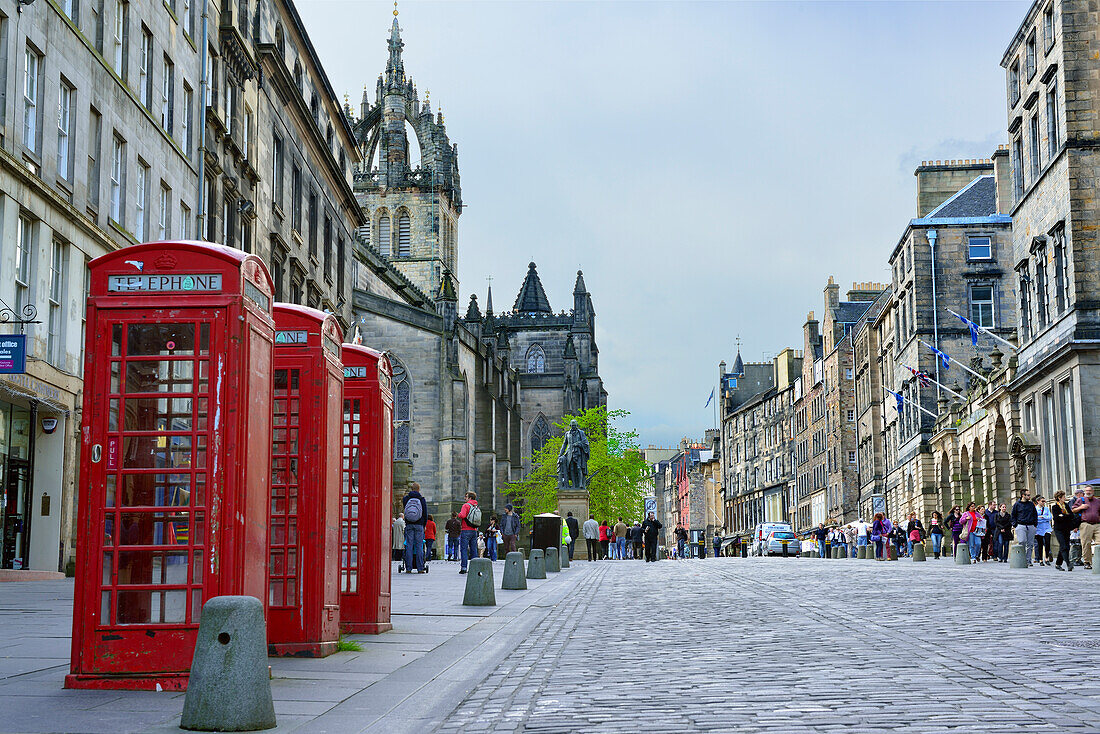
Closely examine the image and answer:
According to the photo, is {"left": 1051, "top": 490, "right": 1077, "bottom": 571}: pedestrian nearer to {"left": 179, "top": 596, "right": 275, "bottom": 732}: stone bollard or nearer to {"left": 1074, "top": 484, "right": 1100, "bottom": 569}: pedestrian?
{"left": 1074, "top": 484, "right": 1100, "bottom": 569}: pedestrian

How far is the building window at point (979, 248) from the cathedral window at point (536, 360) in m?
40.7

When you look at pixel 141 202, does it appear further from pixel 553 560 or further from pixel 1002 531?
pixel 1002 531

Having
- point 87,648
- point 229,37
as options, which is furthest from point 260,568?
point 229,37

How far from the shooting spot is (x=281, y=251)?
3791 centimetres

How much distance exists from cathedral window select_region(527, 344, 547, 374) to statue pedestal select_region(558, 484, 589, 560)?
1783 inches

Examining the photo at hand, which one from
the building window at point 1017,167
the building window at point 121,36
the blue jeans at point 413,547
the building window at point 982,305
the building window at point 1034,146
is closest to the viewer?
the building window at point 121,36

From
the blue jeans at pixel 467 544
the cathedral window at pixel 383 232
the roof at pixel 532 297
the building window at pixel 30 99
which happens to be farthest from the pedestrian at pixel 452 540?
the roof at pixel 532 297

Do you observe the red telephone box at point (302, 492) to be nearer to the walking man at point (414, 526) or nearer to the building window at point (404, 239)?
the walking man at point (414, 526)

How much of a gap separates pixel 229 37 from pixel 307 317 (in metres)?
25.2

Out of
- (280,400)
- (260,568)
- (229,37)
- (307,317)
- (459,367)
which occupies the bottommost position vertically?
(260,568)

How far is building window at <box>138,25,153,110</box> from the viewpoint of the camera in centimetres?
2745

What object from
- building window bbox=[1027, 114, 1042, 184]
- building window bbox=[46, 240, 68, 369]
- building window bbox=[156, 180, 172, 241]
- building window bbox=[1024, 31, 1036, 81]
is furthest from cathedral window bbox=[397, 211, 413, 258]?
building window bbox=[46, 240, 68, 369]

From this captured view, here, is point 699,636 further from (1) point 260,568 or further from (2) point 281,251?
(2) point 281,251

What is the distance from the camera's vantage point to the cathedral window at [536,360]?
301ft
